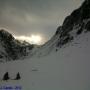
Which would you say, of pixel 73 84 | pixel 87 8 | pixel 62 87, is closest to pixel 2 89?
pixel 62 87

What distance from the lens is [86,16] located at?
274ft

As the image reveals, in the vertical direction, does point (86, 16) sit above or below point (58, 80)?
above

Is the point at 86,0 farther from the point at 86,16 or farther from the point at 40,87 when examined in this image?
the point at 40,87

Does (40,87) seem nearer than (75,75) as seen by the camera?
Yes

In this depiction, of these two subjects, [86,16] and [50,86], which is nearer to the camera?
[50,86]

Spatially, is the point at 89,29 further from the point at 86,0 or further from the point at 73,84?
the point at 73,84

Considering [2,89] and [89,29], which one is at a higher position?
[89,29]

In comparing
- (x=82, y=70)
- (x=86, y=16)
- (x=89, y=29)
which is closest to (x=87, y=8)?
(x=86, y=16)

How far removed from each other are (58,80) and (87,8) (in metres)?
74.6

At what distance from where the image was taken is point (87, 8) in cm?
8869

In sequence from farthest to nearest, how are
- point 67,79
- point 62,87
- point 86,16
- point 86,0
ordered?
point 86,0 → point 86,16 → point 67,79 → point 62,87

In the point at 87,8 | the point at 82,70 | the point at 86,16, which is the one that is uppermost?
the point at 87,8

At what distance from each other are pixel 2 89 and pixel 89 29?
52.4 metres

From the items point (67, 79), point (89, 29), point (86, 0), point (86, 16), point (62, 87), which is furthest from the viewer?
point (86, 0)
